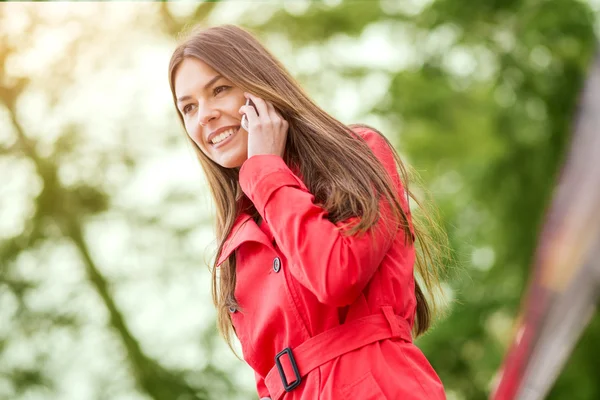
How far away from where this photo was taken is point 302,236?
59.6 inches

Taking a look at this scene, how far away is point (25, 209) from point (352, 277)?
8.66 m

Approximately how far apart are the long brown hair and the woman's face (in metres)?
0.03

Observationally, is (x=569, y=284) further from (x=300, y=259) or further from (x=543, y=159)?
(x=543, y=159)

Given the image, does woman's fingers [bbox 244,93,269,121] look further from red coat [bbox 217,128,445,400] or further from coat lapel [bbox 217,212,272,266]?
coat lapel [bbox 217,212,272,266]

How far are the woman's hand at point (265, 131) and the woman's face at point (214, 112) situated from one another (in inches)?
3.1

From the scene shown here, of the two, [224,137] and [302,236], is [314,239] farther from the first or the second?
[224,137]

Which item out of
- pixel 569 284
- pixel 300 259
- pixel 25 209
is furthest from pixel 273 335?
pixel 25 209

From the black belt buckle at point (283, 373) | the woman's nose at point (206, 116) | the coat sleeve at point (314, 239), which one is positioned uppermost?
the woman's nose at point (206, 116)

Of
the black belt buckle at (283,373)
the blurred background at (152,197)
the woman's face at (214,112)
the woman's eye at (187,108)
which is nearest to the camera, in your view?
the black belt buckle at (283,373)

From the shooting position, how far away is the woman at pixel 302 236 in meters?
1.51

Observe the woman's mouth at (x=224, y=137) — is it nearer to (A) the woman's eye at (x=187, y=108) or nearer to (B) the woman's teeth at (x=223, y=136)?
(B) the woman's teeth at (x=223, y=136)

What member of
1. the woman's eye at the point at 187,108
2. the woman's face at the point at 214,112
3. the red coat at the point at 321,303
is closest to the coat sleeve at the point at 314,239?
the red coat at the point at 321,303

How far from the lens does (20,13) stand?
31.2ft

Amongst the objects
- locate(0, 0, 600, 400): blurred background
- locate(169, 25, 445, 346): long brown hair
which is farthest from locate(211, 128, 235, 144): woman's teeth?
locate(0, 0, 600, 400): blurred background
